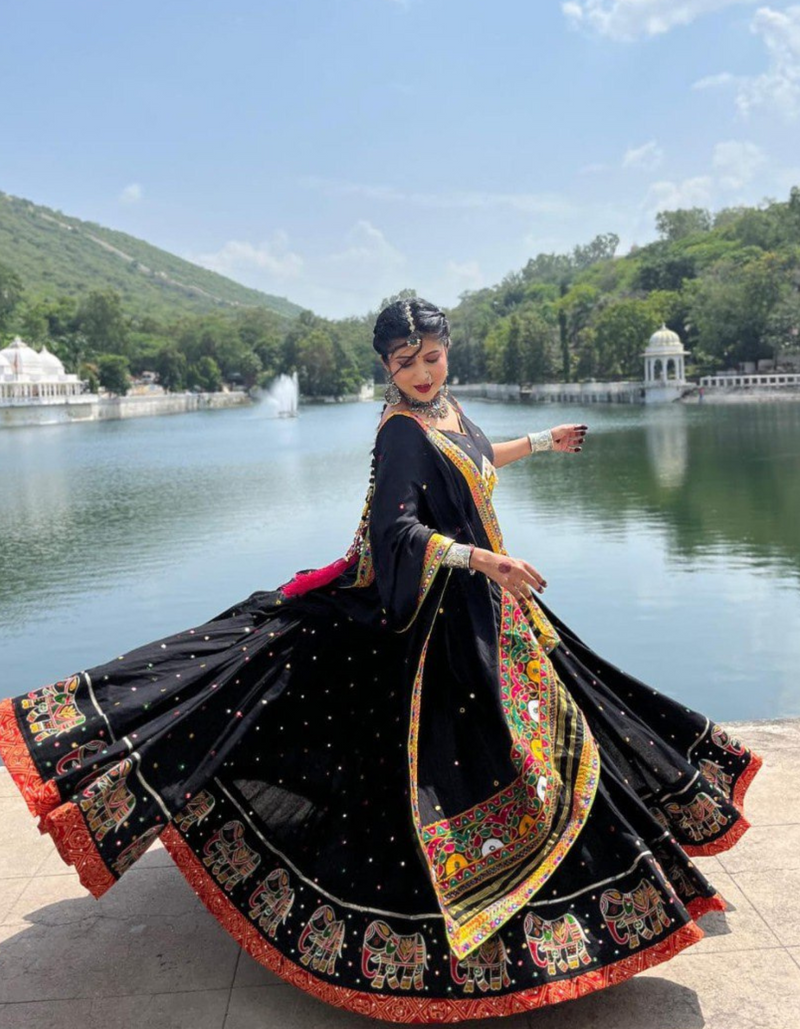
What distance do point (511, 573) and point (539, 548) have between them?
9868mm

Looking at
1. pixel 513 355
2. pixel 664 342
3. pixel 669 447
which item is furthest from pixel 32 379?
pixel 669 447

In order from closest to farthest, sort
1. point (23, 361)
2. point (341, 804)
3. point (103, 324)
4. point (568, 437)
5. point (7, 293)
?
point (341, 804) < point (568, 437) < point (23, 361) < point (103, 324) < point (7, 293)

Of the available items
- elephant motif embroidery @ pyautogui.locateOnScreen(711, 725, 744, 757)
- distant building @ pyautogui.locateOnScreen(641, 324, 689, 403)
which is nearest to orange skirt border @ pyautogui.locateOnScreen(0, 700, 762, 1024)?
elephant motif embroidery @ pyautogui.locateOnScreen(711, 725, 744, 757)

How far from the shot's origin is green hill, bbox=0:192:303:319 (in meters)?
120

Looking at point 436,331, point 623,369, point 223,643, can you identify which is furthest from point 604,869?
point 623,369

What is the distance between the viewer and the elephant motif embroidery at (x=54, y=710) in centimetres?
242

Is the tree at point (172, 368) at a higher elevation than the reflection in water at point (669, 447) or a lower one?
higher

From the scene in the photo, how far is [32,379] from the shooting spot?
64.0 metres

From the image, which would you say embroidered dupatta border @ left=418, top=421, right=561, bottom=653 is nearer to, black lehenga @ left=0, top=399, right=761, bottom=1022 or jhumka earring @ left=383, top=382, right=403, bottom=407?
black lehenga @ left=0, top=399, right=761, bottom=1022

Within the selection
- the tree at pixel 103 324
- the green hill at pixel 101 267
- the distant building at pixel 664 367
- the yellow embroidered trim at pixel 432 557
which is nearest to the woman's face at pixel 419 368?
the yellow embroidered trim at pixel 432 557

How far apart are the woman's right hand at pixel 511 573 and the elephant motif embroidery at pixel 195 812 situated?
849mm

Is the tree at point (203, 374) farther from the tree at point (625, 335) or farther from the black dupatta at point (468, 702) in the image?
the black dupatta at point (468, 702)

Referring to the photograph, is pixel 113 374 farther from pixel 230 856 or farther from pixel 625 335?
pixel 230 856

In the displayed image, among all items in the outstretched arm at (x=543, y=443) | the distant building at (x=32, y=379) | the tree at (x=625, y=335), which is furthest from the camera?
the distant building at (x=32, y=379)
